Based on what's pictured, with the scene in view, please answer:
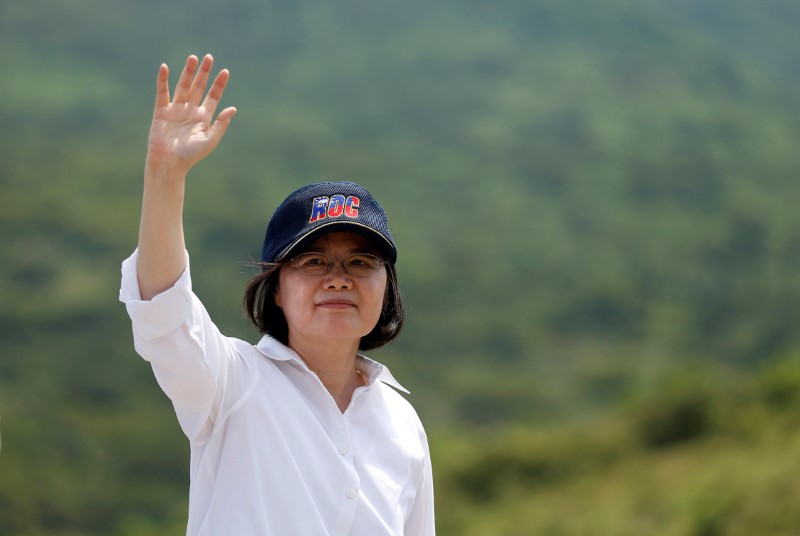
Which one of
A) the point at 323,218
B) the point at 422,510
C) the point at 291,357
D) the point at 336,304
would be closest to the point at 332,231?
the point at 323,218

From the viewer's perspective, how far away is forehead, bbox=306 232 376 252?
221cm

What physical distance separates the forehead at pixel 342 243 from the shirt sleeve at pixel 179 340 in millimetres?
304

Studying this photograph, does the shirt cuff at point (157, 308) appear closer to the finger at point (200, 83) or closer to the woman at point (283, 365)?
the woman at point (283, 365)

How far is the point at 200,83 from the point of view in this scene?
2.03 metres

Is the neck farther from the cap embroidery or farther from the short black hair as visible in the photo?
the cap embroidery

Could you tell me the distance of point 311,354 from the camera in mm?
2264

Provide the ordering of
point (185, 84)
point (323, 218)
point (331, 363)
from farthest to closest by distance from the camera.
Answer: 1. point (331, 363)
2. point (323, 218)
3. point (185, 84)

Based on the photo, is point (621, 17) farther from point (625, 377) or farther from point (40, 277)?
point (40, 277)

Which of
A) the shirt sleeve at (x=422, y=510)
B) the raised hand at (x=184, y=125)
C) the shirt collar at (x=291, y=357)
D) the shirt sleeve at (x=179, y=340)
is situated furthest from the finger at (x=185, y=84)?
the shirt sleeve at (x=422, y=510)

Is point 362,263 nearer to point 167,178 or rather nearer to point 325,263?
point 325,263

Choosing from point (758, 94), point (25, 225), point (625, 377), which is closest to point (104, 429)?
point (25, 225)

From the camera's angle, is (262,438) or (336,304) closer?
(262,438)

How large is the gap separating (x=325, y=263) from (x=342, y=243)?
0.17ft

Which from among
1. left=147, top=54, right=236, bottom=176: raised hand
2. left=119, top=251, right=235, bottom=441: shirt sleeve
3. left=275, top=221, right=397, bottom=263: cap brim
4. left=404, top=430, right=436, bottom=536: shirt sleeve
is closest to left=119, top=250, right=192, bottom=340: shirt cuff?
left=119, top=251, right=235, bottom=441: shirt sleeve
